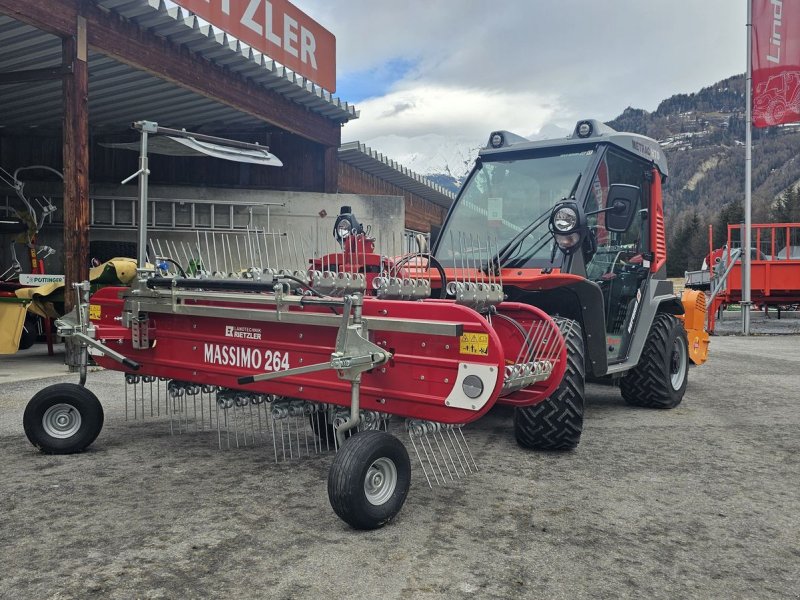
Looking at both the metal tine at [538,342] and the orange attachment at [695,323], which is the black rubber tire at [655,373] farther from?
the metal tine at [538,342]

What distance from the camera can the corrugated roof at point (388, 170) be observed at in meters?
14.9

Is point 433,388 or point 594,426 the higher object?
point 433,388

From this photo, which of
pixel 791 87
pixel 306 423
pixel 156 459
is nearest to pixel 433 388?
pixel 156 459

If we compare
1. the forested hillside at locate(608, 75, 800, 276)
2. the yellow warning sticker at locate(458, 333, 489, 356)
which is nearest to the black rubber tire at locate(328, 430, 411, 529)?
the yellow warning sticker at locate(458, 333, 489, 356)

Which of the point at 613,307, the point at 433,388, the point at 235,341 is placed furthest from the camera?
the point at 613,307

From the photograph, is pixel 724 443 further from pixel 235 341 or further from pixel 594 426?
pixel 235 341

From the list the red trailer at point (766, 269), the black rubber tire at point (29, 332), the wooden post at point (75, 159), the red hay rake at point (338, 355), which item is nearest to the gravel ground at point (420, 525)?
the red hay rake at point (338, 355)

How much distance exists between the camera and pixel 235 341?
12.3 feet

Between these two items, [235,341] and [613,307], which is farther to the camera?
[613,307]

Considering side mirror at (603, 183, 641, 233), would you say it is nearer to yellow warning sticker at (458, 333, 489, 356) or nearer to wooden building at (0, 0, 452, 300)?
yellow warning sticker at (458, 333, 489, 356)

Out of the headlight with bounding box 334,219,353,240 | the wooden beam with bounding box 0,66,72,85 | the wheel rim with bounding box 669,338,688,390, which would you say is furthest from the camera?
the wooden beam with bounding box 0,66,72,85

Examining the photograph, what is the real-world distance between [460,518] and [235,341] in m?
1.51

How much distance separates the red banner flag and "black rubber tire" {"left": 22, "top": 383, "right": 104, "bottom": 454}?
49.0 ft

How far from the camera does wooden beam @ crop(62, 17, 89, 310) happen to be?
8.17 m
